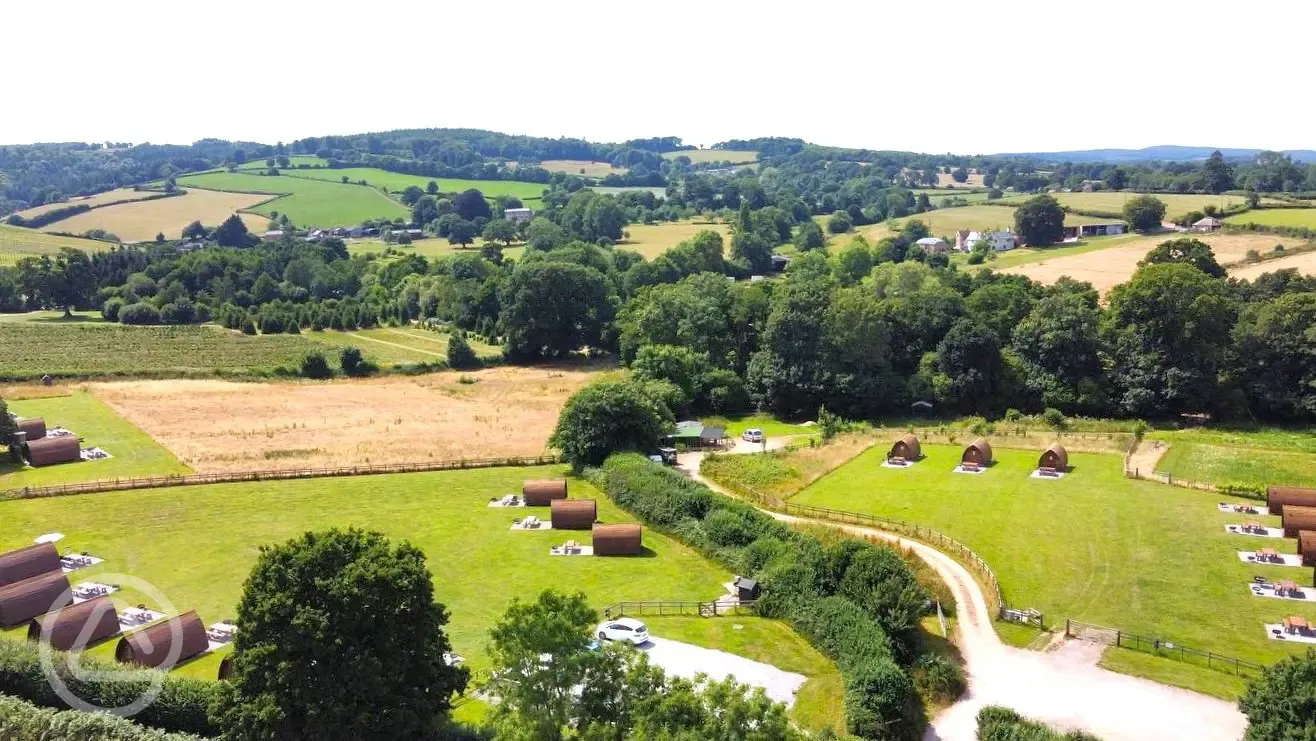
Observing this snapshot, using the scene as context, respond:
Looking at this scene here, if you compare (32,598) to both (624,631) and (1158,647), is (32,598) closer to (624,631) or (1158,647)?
(624,631)

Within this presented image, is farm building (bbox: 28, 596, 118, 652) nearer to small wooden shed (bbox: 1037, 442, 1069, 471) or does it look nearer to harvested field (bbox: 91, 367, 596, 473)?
harvested field (bbox: 91, 367, 596, 473)

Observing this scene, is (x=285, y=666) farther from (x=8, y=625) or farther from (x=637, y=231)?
(x=637, y=231)

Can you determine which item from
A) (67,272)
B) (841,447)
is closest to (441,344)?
(67,272)

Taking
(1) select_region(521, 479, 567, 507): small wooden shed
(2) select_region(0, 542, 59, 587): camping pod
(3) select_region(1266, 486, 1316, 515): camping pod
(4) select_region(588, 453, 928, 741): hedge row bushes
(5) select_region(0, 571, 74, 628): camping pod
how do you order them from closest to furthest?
(4) select_region(588, 453, 928, 741): hedge row bushes
(5) select_region(0, 571, 74, 628): camping pod
(2) select_region(0, 542, 59, 587): camping pod
(3) select_region(1266, 486, 1316, 515): camping pod
(1) select_region(521, 479, 567, 507): small wooden shed

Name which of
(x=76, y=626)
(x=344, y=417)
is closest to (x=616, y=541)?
(x=76, y=626)

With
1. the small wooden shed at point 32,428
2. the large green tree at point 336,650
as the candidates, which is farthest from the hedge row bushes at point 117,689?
the small wooden shed at point 32,428

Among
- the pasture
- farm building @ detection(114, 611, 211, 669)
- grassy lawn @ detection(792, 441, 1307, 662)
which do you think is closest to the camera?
farm building @ detection(114, 611, 211, 669)

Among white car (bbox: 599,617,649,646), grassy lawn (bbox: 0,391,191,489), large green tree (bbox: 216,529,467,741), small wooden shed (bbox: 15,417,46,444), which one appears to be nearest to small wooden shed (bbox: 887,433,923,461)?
white car (bbox: 599,617,649,646)
